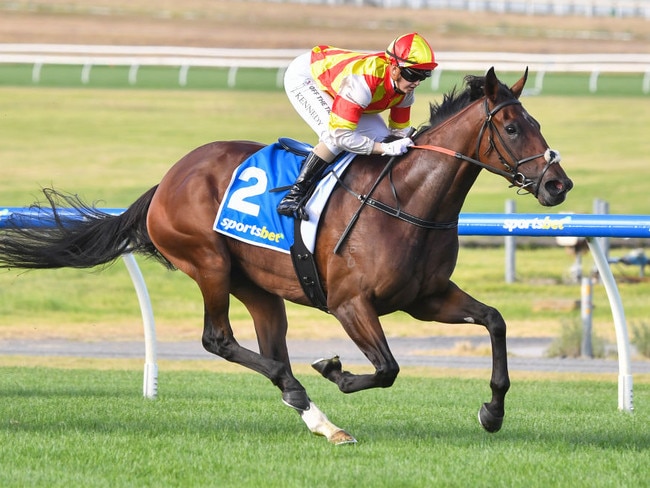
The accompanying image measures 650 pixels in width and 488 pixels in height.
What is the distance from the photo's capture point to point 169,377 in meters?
8.09

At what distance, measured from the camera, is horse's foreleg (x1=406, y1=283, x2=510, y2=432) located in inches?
205

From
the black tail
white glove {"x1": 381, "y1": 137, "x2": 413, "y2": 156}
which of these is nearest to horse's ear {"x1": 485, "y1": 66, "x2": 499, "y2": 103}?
white glove {"x1": 381, "y1": 137, "x2": 413, "y2": 156}

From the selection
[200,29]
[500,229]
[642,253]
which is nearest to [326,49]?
[500,229]

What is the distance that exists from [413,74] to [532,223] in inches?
55.5

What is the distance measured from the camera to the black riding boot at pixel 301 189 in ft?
17.8

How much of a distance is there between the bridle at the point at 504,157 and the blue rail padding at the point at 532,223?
115 centimetres

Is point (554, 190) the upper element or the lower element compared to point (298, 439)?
upper

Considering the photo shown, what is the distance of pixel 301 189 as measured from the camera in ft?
17.9

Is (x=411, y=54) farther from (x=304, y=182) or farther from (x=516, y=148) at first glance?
(x=304, y=182)

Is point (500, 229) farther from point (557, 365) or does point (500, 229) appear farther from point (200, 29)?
point (200, 29)

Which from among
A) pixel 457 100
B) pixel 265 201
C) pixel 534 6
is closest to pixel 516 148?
pixel 457 100

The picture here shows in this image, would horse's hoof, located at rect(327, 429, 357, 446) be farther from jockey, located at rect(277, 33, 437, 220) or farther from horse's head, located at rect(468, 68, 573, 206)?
horse's head, located at rect(468, 68, 573, 206)

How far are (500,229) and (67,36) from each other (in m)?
29.7

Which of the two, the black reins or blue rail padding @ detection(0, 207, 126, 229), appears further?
blue rail padding @ detection(0, 207, 126, 229)
